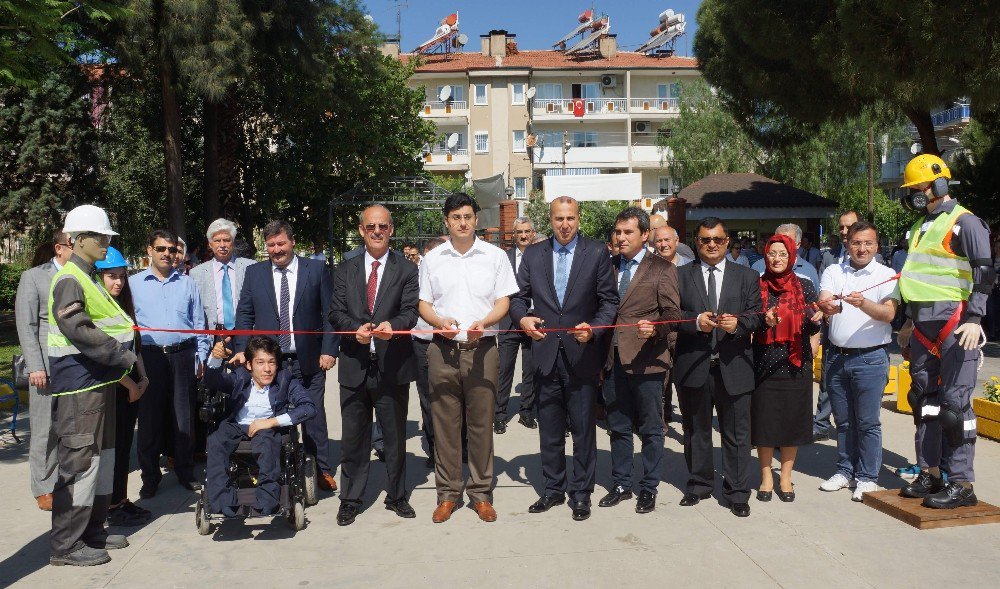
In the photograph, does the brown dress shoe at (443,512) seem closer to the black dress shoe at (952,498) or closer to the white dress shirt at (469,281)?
the white dress shirt at (469,281)

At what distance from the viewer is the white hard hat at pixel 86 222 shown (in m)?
4.71

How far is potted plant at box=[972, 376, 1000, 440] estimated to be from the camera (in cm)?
716

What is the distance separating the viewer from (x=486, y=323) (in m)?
5.41

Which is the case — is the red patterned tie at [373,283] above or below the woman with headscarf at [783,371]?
above

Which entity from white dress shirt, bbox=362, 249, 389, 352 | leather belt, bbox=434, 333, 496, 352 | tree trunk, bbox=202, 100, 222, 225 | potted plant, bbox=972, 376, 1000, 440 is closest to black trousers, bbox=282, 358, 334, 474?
white dress shirt, bbox=362, 249, 389, 352

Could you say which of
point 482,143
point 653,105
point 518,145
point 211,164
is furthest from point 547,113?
point 211,164

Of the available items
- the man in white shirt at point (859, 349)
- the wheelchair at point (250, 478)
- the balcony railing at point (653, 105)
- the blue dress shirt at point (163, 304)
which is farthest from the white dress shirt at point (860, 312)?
the balcony railing at point (653, 105)

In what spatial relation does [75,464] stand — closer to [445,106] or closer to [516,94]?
[445,106]

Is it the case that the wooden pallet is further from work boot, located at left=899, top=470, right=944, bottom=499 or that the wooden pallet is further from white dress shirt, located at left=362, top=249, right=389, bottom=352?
white dress shirt, located at left=362, top=249, right=389, bottom=352

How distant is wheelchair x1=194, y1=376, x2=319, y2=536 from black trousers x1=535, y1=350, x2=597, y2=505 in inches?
67.1

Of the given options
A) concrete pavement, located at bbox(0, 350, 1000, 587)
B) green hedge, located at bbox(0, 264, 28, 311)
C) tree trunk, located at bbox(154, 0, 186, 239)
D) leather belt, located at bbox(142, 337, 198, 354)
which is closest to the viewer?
concrete pavement, located at bbox(0, 350, 1000, 587)

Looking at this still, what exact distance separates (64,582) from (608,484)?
372 cm

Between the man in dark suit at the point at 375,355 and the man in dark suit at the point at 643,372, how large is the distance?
149 cm

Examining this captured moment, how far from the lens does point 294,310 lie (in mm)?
6027
